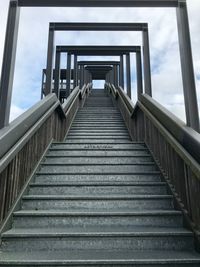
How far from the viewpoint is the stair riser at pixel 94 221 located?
2.25 metres

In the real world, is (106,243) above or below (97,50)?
below

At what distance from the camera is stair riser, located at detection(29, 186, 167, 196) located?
2727 mm

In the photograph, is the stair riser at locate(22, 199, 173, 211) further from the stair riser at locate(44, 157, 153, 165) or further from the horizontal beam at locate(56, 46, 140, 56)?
the horizontal beam at locate(56, 46, 140, 56)

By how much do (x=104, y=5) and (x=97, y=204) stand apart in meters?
1.80

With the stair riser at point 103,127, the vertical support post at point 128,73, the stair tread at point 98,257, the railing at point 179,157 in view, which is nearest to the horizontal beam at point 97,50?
the vertical support post at point 128,73

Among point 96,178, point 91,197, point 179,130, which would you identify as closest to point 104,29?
point 96,178

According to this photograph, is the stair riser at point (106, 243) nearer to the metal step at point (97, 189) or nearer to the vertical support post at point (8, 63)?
the metal step at point (97, 189)

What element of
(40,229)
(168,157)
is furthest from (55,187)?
(168,157)

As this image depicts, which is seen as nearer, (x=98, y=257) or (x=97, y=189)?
(x=98, y=257)

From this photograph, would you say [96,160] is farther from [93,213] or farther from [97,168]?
[93,213]

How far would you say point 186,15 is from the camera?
243cm

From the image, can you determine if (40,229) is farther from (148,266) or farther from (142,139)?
(142,139)

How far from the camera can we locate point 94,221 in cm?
226

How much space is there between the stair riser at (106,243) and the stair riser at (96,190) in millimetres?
723
